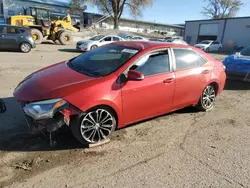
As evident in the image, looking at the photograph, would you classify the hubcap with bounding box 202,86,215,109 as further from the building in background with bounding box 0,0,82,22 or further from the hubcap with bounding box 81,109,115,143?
the building in background with bounding box 0,0,82,22

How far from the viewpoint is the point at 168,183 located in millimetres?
2670

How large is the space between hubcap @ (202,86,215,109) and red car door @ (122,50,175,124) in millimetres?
1140

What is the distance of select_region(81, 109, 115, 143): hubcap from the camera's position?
3.25 meters

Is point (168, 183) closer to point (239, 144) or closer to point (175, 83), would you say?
point (239, 144)

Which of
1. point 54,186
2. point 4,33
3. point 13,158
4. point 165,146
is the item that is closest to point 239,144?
point 165,146

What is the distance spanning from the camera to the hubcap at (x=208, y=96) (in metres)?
4.91

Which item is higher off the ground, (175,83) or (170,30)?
(170,30)

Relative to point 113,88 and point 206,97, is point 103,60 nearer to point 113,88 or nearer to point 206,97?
point 113,88

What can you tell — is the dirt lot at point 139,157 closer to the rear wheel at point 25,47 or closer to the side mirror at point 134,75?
the side mirror at point 134,75

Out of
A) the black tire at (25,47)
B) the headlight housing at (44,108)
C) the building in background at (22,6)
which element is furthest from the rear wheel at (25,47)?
the building in background at (22,6)

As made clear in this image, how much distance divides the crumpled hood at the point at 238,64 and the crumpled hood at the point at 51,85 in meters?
6.12

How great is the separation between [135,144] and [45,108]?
4.90 feet

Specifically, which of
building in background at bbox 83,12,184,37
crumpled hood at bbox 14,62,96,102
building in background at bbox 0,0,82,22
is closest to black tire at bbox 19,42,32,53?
crumpled hood at bbox 14,62,96,102

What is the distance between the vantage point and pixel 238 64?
7617 mm
